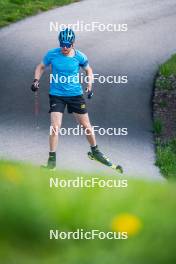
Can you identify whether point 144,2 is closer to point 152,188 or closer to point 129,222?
point 152,188

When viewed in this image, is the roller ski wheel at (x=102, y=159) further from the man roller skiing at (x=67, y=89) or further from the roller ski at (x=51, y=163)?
the roller ski at (x=51, y=163)

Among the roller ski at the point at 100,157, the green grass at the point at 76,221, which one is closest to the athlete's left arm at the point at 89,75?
the roller ski at the point at 100,157

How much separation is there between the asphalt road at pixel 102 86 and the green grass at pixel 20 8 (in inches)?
32.4

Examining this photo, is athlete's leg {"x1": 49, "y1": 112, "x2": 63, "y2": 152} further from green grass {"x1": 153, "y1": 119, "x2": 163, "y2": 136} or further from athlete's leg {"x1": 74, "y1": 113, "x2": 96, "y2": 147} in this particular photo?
green grass {"x1": 153, "y1": 119, "x2": 163, "y2": 136}

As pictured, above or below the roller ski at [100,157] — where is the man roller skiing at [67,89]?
above

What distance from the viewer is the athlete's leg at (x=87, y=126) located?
6.11 meters

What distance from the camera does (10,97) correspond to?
284 inches

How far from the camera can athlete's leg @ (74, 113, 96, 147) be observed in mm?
6105

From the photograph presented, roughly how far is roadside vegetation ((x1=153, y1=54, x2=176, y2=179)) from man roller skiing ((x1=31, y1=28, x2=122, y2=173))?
0.92 m

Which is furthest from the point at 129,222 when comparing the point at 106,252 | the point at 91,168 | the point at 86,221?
the point at 91,168

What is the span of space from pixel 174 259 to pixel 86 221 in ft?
1.64

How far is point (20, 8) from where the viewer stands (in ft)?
36.6

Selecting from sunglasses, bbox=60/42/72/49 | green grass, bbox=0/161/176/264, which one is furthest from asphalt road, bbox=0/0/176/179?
green grass, bbox=0/161/176/264

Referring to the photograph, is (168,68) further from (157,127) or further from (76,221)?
(76,221)
